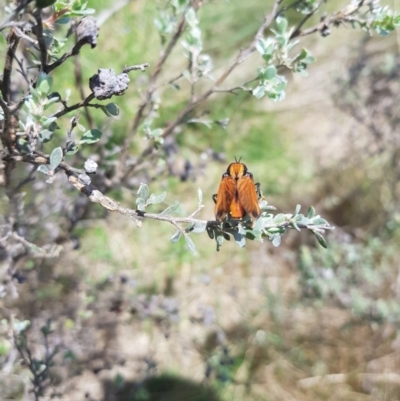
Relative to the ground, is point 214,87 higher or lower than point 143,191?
higher

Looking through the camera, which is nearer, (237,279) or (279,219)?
(279,219)

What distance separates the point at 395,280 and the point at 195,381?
1.00 meters

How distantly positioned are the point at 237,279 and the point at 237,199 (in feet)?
5.59

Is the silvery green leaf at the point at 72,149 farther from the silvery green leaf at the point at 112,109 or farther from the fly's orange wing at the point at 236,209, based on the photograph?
the fly's orange wing at the point at 236,209

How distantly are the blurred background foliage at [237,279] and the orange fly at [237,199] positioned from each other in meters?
0.71

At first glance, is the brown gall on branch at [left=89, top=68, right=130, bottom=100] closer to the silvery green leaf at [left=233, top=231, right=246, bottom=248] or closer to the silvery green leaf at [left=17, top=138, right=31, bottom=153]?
the silvery green leaf at [left=17, top=138, right=31, bottom=153]

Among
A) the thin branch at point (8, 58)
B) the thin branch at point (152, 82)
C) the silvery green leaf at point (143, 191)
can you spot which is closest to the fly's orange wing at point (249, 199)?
the silvery green leaf at point (143, 191)

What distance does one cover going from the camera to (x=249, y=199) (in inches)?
25.9

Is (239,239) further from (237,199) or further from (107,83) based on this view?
(107,83)

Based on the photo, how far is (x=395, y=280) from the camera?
211cm

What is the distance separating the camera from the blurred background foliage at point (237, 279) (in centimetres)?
161

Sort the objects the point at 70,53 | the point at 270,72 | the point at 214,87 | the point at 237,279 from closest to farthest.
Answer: the point at 70,53 → the point at 270,72 → the point at 214,87 → the point at 237,279

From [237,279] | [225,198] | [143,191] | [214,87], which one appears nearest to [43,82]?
[143,191]

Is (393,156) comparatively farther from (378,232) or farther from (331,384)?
(331,384)
